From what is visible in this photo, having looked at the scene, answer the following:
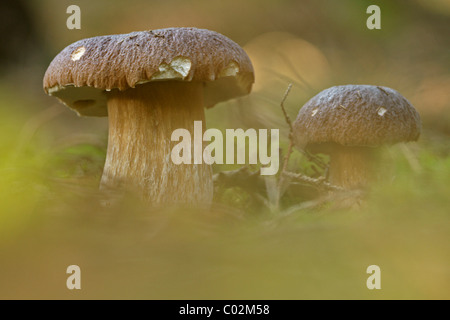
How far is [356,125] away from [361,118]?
4 centimetres

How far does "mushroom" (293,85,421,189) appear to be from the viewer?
1.57m

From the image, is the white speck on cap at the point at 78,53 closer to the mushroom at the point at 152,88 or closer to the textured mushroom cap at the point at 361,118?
the mushroom at the point at 152,88

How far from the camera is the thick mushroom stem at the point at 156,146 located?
57.3 inches

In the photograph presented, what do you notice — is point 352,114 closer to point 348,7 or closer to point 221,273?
point 221,273

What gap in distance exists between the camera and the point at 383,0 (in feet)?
10.1

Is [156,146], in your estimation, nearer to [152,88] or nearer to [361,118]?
[152,88]

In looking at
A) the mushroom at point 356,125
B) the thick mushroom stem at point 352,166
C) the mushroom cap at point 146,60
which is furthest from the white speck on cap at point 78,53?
the thick mushroom stem at point 352,166

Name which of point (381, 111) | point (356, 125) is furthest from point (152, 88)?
point (381, 111)

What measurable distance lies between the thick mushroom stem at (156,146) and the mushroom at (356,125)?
1.91 feet

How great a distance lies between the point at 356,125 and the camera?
157 centimetres

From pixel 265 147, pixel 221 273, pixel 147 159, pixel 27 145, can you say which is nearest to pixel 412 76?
pixel 265 147

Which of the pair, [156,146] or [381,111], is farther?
[381,111]

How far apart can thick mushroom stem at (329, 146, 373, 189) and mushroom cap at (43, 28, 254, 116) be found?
0.74 meters

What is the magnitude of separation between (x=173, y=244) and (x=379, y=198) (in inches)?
18.3
